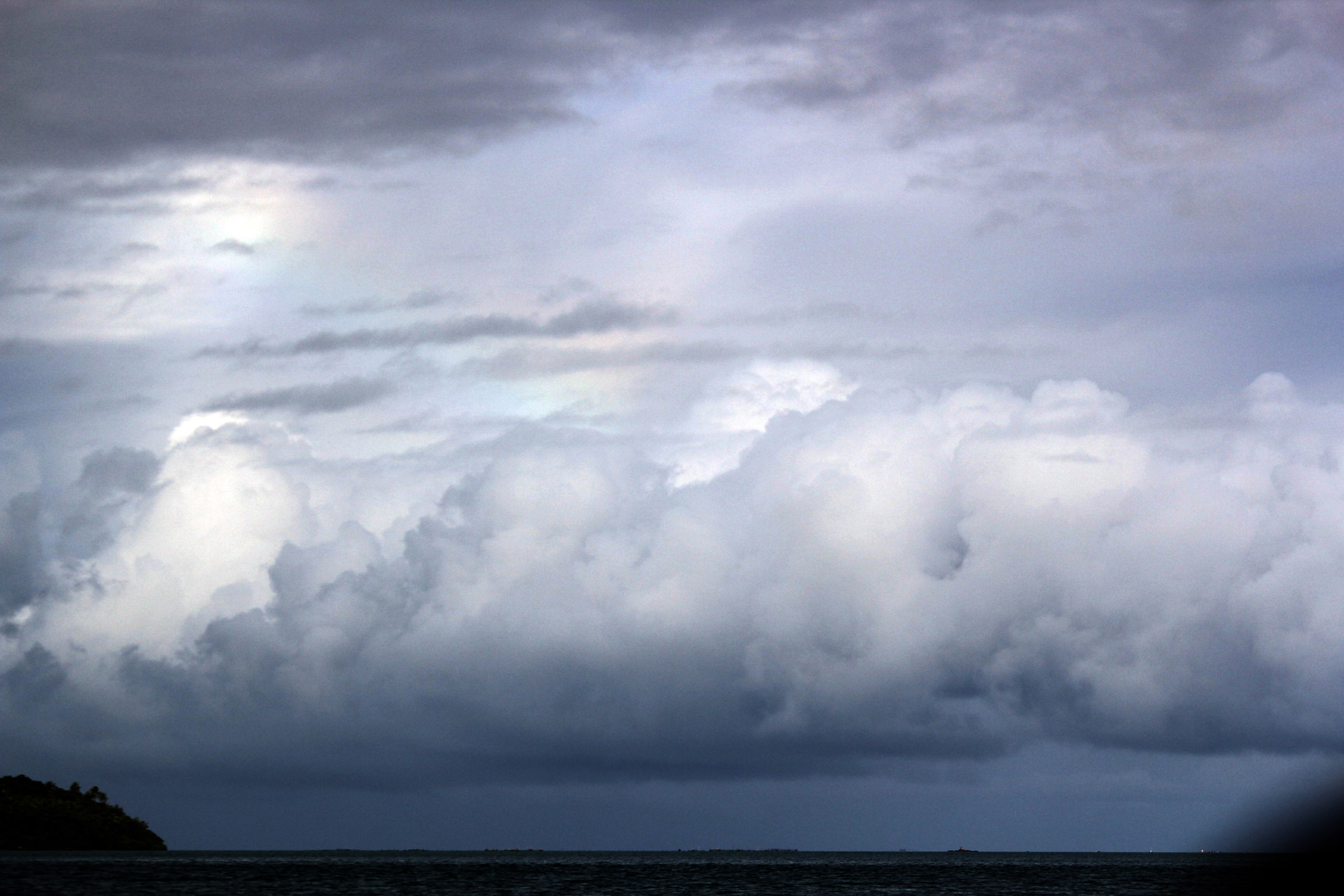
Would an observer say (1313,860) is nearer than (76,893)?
Yes

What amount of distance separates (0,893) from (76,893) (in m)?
9.57

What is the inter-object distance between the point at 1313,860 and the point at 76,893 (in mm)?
160611

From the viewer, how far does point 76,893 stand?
189375 millimetres

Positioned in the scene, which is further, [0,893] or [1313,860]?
[0,893]

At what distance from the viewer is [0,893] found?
184m

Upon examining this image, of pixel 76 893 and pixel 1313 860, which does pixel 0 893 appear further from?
pixel 1313 860

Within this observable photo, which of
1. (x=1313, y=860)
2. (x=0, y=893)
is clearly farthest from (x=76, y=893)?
(x=1313, y=860)

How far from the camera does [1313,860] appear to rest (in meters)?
89.6

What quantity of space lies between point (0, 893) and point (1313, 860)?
162574 millimetres
